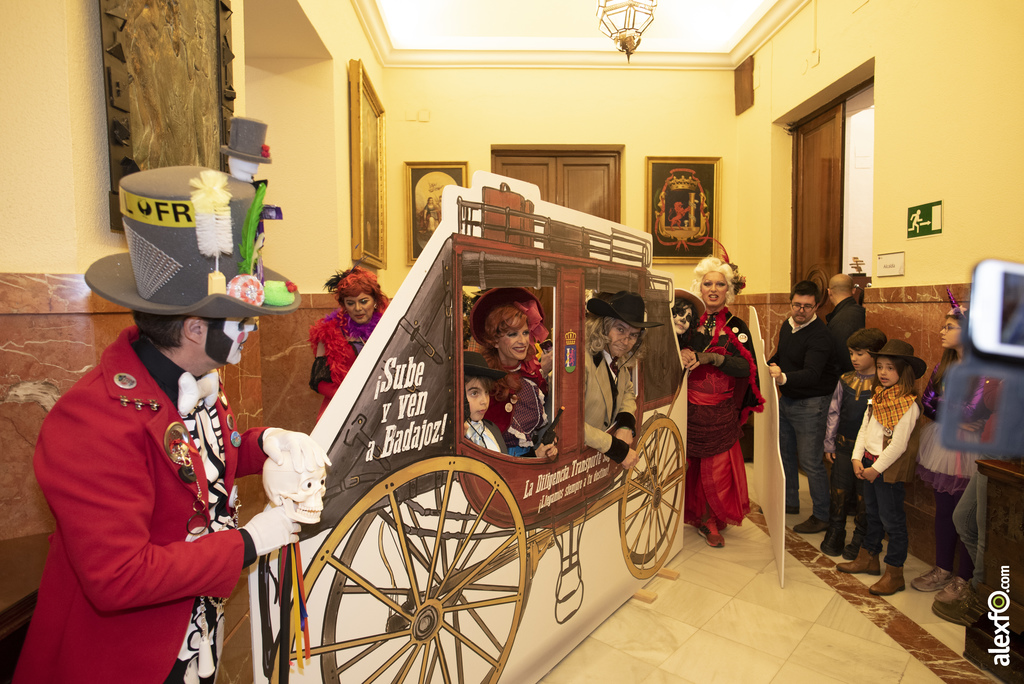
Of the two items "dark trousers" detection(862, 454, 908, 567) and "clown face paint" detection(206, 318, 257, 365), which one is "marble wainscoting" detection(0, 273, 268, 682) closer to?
"clown face paint" detection(206, 318, 257, 365)

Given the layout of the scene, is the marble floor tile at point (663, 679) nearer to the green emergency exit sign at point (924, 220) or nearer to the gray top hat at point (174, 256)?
Result: the gray top hat at point (174, 256)

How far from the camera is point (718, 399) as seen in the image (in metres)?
3.67

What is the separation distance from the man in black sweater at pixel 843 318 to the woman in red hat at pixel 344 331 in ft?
10.1

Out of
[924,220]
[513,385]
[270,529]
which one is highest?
[924,220]

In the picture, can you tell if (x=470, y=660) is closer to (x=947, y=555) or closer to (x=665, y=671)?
(x=665, y=671)

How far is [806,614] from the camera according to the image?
9.52 feet

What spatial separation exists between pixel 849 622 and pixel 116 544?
3182 millimetres

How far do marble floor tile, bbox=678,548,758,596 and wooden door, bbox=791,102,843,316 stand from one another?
2542 mm

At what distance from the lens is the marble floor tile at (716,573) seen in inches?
126

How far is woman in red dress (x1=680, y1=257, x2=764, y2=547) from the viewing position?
12.0 feet

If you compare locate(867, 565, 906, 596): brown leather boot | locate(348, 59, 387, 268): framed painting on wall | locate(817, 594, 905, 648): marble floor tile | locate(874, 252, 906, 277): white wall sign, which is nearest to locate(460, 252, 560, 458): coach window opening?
locate(817, 594, 905, 648): marble floor tile

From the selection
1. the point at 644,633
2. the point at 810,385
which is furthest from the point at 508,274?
the point at 810,385

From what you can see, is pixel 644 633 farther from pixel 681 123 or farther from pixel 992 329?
pixel 681 123

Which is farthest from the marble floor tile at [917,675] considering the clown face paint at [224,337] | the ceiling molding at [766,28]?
the ceiling molding at [766,28]
